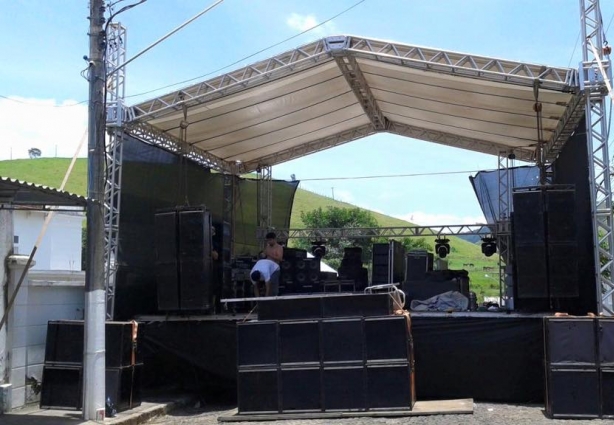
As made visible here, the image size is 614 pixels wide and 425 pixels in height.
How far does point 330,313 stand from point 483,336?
2.27 meters

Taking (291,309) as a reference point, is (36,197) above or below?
above

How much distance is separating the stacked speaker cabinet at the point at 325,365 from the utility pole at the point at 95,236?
1.74 m

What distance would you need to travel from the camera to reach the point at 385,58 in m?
9.96

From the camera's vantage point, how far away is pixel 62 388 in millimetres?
8148

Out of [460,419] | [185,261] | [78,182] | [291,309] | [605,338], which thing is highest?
[78,182]

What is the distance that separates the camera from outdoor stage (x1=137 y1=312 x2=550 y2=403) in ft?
28.8

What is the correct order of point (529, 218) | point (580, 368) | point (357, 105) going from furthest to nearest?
→ point (357, 105)
point (529, 218)
point (580, 368)

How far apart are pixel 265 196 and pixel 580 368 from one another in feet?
33.7

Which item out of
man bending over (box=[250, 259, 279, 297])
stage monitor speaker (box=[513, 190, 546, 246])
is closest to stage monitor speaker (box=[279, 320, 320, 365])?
man bending over (box=[250, 259, 279, 297])

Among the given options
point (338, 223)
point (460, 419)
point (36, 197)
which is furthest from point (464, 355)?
point (338, 223)

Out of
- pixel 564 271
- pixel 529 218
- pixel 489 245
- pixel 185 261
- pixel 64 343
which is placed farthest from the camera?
pixel 489 245

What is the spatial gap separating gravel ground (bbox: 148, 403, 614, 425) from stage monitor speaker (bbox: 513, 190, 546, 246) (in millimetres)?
2226

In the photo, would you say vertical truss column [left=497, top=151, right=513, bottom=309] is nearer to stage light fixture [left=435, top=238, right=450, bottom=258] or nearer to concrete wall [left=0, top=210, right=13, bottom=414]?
stage light fixture [left=435, top=238, right=450, bottom=258]

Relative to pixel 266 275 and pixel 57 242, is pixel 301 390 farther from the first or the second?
pixel 57 242
